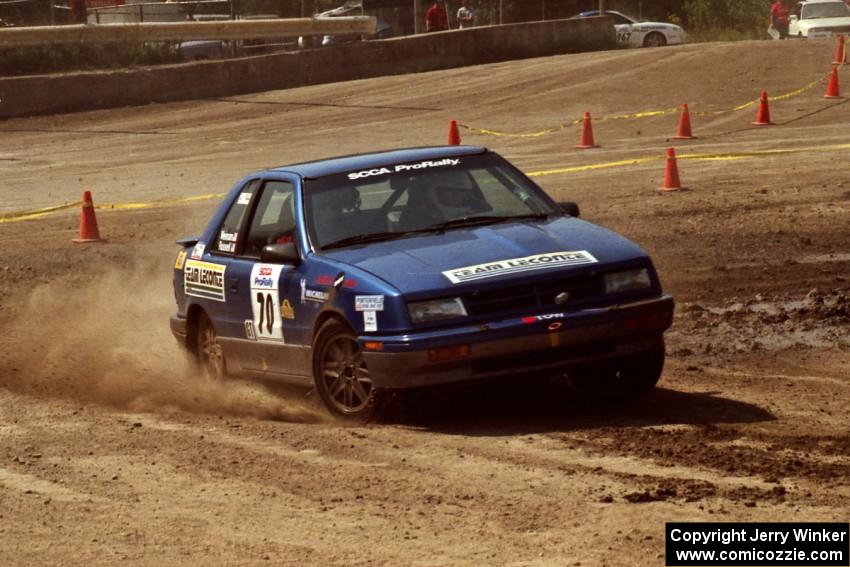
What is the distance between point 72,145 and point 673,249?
1472cm

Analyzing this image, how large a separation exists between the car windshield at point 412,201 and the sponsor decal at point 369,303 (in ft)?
2.41

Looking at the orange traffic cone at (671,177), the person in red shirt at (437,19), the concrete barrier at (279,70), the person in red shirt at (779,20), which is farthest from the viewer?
the person in red shirt at (779,20)

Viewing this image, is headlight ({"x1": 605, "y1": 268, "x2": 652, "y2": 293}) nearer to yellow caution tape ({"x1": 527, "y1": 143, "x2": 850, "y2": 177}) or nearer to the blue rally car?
the blue rally car

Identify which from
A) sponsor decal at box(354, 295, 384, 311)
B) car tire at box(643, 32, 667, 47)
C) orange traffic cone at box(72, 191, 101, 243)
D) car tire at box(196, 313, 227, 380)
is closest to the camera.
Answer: sponsor decal at box(354, 295, 384, 311)

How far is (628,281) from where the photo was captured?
8508mm

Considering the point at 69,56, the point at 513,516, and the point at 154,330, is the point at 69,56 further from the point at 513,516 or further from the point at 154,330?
the point at 513,516

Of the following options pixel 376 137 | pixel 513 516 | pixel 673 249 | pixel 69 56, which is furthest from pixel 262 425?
pixel 69 56

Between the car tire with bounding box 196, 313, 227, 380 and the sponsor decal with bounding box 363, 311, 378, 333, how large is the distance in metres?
2.08

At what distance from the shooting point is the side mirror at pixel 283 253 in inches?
355

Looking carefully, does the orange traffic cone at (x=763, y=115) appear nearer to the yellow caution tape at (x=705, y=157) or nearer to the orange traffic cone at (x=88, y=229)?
the yellow caution tape at (x=705, y=157)

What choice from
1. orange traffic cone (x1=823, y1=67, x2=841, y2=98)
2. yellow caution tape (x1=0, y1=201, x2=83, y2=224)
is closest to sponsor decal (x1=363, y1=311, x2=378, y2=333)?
yellow caution tape (x1=0, y1=201, x2=83, y2=224)

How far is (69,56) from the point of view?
111 ft

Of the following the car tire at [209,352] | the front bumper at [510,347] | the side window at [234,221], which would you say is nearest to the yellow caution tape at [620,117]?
the car tire at [209,352]

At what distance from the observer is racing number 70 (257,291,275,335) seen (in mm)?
9320
